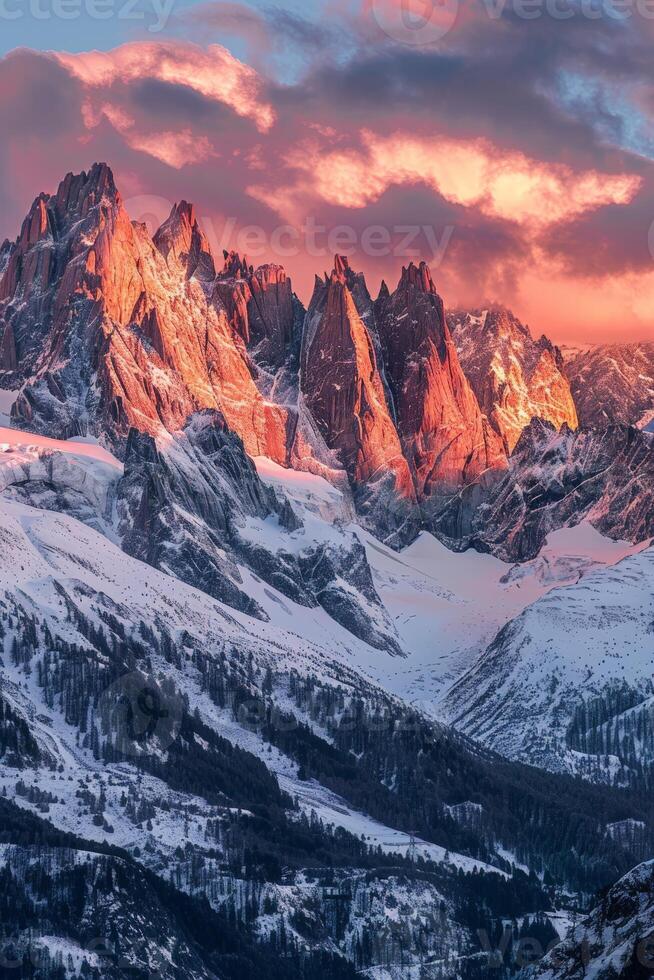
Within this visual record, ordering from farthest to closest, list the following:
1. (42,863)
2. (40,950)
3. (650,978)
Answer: (42,863) < (40,950) < (650,978)

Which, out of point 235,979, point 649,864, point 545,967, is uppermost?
point 649,864

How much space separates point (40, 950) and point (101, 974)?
19.5 feet

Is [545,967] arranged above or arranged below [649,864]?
below

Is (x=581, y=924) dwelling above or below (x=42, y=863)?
above

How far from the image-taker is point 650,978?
196 ft

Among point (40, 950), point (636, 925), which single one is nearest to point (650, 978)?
point (636, 925)

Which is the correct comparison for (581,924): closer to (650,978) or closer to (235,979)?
(650,978)

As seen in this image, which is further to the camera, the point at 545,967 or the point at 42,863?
the point at 42,863

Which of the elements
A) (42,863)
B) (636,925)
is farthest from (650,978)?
(42,863)

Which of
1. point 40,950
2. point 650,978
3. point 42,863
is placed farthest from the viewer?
point 42,863

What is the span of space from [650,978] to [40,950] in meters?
126

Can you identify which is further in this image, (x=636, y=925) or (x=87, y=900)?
(x=87, y=900)

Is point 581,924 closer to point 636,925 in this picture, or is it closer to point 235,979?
point 636,925

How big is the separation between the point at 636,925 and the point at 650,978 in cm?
162
